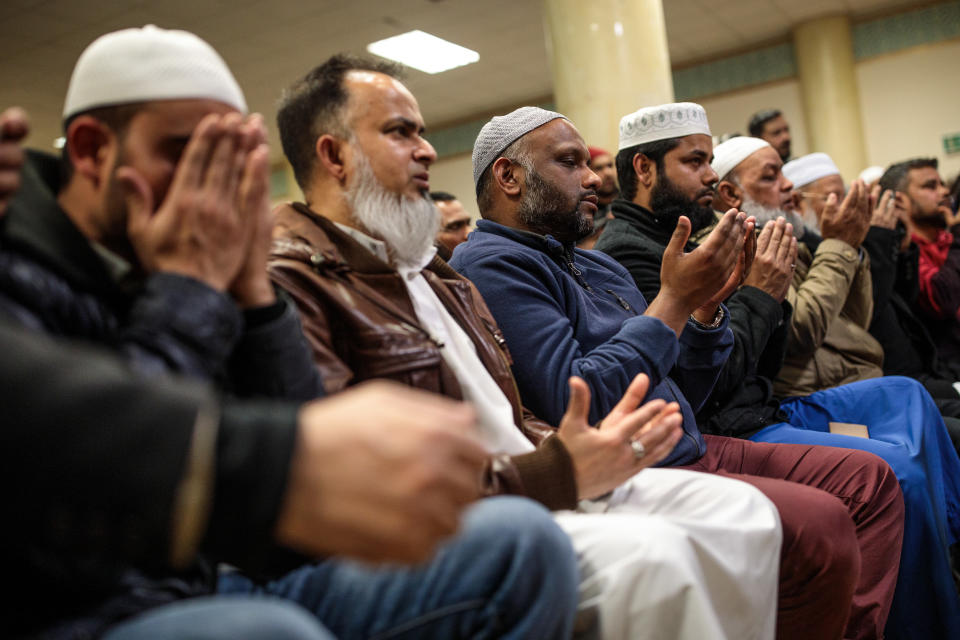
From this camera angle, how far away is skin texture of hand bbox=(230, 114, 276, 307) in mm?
1046

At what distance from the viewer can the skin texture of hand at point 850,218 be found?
124 inches

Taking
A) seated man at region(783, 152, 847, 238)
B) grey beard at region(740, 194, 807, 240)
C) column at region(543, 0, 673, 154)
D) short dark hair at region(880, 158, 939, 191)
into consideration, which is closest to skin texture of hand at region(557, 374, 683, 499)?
grey beard at region(740, 194, 807, 240)

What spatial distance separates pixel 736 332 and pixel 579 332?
0.60m

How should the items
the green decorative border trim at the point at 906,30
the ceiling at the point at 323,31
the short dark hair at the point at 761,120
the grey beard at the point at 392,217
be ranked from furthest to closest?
the green decorative border trim at the point at 906,30 < the ceiling at the point at 323,31 < the short dark hair at the point at 761,120 < the grey beard at the point at 392,217

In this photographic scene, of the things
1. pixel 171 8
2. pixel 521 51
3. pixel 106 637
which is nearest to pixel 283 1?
pixel 171 8

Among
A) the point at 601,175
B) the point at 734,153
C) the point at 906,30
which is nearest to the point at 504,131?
the point at 734,153

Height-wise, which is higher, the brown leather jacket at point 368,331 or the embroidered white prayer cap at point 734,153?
the embroidered white prayer cap at point 734,153

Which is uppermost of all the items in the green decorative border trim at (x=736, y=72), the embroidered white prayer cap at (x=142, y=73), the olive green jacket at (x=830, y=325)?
the green decorative border trim at (x=736, y=72)

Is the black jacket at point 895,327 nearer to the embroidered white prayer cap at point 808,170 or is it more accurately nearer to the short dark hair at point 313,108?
the embroidered white prayer cap at point 808,170

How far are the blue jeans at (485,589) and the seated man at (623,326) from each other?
82cm

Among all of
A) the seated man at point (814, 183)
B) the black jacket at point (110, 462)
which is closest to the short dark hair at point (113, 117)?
the black jacket at point (110, 462)

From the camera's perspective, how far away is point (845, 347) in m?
3.15

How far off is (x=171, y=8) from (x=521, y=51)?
387 centimetres

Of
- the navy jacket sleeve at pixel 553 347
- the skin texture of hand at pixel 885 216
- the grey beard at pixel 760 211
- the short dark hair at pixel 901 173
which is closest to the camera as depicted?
the navy jacket sleeve at pixel 553 347
